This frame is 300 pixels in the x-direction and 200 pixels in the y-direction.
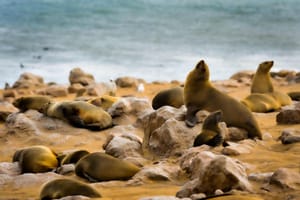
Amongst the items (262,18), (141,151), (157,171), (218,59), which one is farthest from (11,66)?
(262,18)

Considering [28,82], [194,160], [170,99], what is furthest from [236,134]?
[28,82]

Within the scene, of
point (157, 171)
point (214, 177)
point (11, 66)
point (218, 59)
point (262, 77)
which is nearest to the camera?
point (214, 177)

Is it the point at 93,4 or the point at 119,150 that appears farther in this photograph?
the point at 93,4

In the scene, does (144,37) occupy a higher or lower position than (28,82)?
higher

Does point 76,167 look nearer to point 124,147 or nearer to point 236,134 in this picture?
point 124,147

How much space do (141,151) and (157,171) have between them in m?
0.95

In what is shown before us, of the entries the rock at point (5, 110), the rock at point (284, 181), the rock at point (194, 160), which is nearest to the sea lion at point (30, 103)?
the rock at point (5, 110)

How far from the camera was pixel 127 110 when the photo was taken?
21.0 ft

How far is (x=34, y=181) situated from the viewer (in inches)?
165

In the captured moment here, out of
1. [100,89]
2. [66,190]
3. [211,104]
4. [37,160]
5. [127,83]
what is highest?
[211,104]

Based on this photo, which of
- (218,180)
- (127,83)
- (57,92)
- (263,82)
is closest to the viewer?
(218,180)

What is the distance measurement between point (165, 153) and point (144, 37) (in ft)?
53.0

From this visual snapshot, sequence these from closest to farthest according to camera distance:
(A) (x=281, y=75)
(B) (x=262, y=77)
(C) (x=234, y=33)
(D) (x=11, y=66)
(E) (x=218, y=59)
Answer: (B) (x=262, y=77) → (A) (x=281, y=75) → (D) (x=11, y=66) → (E) (x=218, y=59) → (C) (x=234, y=33)

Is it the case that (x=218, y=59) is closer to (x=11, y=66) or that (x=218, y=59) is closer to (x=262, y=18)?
(x=11, y=66)
